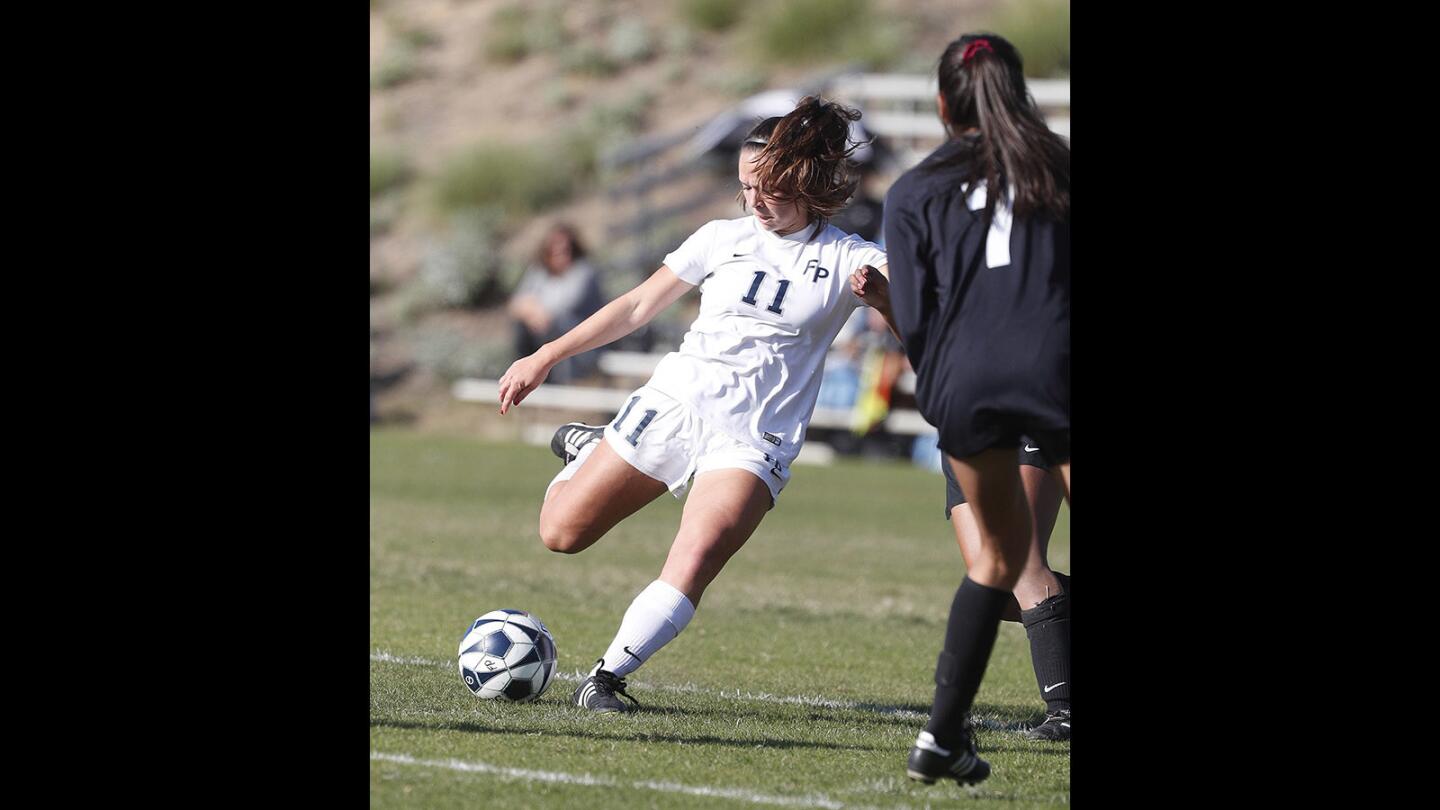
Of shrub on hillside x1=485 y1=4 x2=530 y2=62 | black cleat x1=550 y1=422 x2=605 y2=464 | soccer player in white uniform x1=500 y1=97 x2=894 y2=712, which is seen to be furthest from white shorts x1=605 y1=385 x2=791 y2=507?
shrub on hillside x1=485 y1=4 x2=530 y2=62

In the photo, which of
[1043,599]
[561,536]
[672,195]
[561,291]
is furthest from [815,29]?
[1043,599]

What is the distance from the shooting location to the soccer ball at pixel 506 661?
6188mm

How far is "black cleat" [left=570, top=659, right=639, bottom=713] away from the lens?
19.9ft

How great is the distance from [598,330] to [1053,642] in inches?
76.0

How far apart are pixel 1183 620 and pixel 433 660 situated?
11.6 ft

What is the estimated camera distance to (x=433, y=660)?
23.3 ft

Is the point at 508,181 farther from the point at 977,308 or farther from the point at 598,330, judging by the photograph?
the point at 977,308

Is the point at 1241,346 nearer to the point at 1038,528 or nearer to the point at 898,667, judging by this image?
the point at 1038,528

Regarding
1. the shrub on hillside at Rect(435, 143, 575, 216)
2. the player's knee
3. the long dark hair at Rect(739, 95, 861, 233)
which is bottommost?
the player's knee

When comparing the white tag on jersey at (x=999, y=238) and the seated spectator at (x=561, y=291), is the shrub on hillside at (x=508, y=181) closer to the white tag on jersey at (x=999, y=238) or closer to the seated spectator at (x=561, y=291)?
the seated spectator at (x=561, y=291)

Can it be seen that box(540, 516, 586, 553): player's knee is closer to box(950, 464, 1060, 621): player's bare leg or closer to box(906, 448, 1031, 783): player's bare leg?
box(950, 464, 1060, 621): player's bare leg

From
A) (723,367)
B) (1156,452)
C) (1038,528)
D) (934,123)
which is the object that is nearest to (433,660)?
(723,367)

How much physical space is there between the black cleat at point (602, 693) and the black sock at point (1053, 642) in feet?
4.70

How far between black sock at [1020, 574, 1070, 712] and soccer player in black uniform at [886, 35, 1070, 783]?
1.32 m
